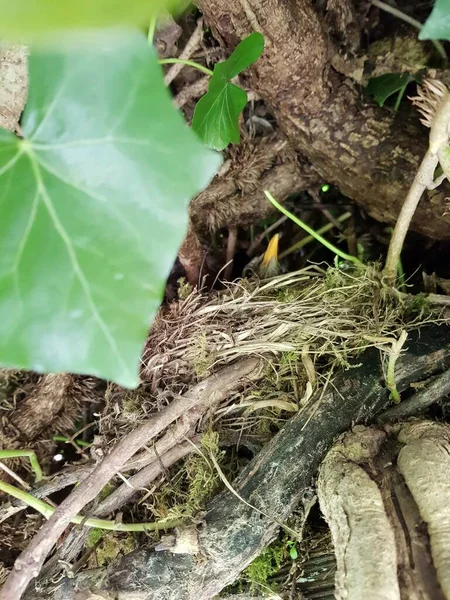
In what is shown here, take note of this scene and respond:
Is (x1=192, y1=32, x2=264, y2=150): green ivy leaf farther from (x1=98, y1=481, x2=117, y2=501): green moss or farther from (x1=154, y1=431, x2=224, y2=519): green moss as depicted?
(x1=98, y1=481, x2=117, y2=501): green moss

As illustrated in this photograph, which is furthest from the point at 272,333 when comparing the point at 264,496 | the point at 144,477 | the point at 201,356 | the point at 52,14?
the point at 52,14

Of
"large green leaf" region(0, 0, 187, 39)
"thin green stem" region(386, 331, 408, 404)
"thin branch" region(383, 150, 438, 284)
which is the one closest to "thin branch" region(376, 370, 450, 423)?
"thin green stem" region(386, 331, 408, 404)

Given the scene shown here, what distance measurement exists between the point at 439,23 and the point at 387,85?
49 centimetres

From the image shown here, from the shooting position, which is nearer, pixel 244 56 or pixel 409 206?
pixel 244 56

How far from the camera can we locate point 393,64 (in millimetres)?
1124

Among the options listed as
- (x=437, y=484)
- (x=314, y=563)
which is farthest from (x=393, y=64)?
(x=314, y=563)

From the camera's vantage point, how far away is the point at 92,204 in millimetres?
651

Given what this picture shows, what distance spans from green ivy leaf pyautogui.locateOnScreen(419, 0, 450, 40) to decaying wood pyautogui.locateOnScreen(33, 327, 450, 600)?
640 millimetres

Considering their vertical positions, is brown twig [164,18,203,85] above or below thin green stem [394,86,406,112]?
above

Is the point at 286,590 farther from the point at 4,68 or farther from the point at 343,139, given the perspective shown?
the point at 4,68

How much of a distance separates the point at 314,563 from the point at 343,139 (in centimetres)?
94

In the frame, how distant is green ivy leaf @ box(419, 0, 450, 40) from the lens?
65cm

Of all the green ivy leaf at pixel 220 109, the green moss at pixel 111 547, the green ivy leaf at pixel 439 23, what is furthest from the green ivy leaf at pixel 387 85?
the green moss at pixel 111 547

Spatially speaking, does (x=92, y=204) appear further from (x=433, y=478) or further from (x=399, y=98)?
(x=399, y=98)
